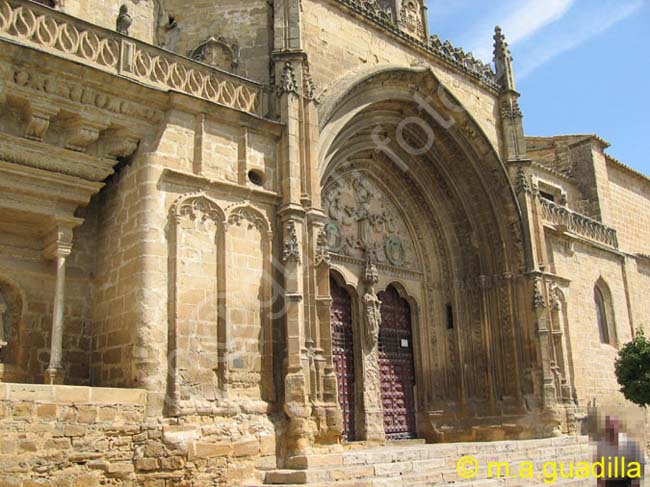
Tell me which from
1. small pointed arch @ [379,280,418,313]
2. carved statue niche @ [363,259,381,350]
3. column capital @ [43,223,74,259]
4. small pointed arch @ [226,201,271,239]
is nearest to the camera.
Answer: column capital @ [43,223,74,259]

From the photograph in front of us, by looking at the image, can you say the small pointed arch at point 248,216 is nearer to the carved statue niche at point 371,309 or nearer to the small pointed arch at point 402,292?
the carved statue niche at point 371,309

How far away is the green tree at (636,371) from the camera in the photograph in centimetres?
1614

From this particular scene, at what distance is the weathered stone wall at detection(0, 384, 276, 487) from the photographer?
7.42 m

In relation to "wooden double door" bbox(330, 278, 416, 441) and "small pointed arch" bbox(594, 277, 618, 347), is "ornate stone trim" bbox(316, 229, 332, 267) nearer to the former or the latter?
"wooden double door" bbox(330, 278, 416, 441)

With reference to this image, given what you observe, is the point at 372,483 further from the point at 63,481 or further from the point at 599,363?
the point at 599,363

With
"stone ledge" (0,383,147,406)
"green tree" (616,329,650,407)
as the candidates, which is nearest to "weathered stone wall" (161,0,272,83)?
"stone ledge" (0,383,147,406)

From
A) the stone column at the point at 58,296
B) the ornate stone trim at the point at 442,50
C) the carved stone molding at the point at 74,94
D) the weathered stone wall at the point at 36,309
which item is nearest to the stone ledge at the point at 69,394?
the stone column at the point at 58,296

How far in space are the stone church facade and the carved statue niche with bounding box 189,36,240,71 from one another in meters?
0.04

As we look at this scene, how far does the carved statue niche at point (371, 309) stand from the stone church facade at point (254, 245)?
5 cm

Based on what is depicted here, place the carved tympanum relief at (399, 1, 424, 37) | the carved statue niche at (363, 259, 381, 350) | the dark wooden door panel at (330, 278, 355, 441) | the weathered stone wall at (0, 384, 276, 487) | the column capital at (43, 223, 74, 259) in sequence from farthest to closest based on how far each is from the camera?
the carved tympanum relief at (399, 1, 424, 37) < the carved statue niche at (363, 259, 381, 350) < the dark wooden door panel at (330, 278, 355, 441) < the column capital at (43, 223, 74, 259) < the weathered stone wall at (0, 384, 276, 487)

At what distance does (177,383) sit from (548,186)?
1523 centimetres

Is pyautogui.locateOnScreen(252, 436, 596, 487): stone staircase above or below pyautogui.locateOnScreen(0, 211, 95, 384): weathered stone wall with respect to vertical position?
below

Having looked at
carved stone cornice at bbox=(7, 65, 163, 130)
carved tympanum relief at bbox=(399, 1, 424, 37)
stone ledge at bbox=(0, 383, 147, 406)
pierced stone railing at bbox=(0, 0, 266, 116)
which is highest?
carved tympanum relief at bbox=(399, 1, 424, 37)

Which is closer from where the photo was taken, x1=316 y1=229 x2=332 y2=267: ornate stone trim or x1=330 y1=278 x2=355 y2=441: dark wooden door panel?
x1=316 y1=229 x2=332 y2=267: ornate stone trim
